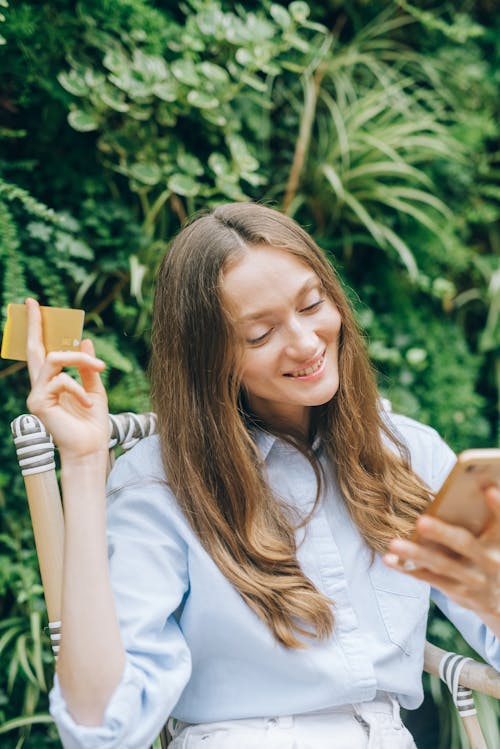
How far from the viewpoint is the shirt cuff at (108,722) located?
3.70 ft

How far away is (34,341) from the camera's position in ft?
4.23

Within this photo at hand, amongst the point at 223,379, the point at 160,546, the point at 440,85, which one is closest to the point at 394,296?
the point at 440,85

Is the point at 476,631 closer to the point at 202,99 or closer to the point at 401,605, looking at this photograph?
the point at 401,605

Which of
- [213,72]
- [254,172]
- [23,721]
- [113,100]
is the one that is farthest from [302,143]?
[23,721]

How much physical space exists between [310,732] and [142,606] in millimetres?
418

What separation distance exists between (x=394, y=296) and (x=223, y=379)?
4.77 feet

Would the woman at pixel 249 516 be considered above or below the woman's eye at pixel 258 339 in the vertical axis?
below

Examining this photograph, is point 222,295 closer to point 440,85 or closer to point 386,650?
point 386,650

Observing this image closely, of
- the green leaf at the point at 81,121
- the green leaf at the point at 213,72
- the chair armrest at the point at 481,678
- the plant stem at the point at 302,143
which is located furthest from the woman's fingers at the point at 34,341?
the plant stem at the point at 302,143

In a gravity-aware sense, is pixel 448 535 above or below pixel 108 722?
above

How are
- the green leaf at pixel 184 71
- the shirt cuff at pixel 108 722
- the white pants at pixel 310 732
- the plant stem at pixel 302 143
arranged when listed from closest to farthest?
1. the shirt cuff at pixel 108 722
2. the white pants at pixel 310 732
3. the green leaf at pixel 184 71
4. the plant stem at pixel 302 143

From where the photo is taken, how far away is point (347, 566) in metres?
1.53

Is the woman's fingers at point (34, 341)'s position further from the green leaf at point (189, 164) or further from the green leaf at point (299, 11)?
the green leaf at point (299, 11)

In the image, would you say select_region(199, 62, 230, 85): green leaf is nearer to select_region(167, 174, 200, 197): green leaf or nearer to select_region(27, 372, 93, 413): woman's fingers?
select_region(167, 174, 200, 197): green leaf
